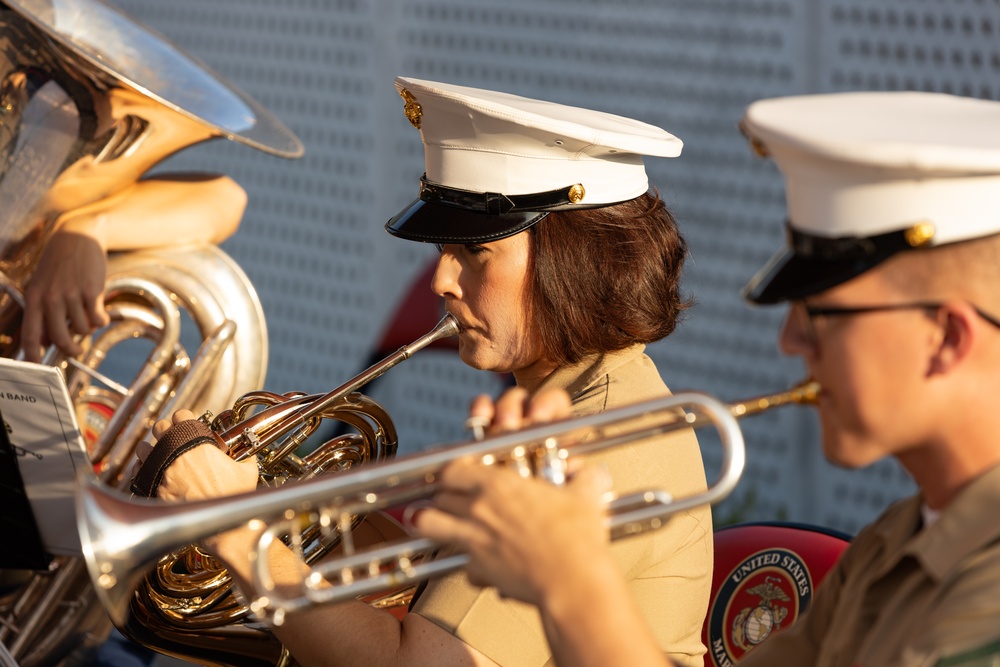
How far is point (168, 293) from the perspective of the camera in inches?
105

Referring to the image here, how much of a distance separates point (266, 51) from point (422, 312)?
9.20ft

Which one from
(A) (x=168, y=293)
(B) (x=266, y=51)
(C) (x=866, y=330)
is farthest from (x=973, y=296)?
(B) (x=266, y=51)

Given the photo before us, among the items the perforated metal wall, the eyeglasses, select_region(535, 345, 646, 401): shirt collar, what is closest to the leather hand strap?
select_region(535, 345, 646, 401): shirt collar

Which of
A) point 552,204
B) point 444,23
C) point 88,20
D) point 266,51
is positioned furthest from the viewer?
point 266,51

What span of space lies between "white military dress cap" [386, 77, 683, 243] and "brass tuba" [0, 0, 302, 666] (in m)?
0.64

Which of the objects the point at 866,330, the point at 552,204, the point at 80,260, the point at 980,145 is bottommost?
the point at 80,260

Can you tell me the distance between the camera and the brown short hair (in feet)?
6.37

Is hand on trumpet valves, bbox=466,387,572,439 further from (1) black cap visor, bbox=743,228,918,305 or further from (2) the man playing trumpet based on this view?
(1) black cap visor, bbox=743,228,918,305

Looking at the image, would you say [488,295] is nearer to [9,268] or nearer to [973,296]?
[973,296]

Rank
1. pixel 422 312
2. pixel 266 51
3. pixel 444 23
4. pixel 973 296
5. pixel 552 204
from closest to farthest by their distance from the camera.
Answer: pixel 973 296, pixel 552 204, pixel 422 312, pixel 444 23, pixel 266 51

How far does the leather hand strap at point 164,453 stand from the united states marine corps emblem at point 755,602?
0.86 meters

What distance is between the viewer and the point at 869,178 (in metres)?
1.23

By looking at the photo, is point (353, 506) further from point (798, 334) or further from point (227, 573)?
point (227, 573)

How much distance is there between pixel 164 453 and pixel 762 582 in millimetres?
956
